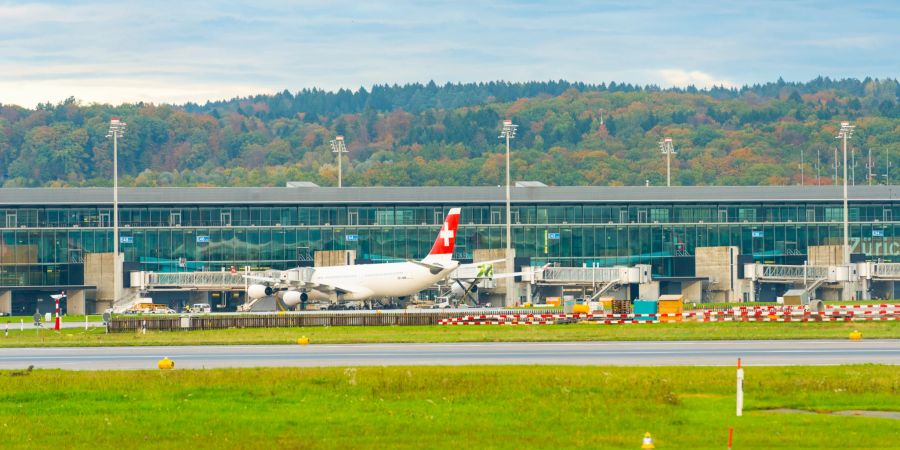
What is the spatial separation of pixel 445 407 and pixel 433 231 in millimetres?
101845

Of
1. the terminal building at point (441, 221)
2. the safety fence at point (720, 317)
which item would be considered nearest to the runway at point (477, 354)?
the safety fence at point (720, 317)

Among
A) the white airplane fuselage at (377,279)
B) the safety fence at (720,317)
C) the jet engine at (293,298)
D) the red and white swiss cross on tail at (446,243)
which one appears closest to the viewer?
the safety fence at (720,317)

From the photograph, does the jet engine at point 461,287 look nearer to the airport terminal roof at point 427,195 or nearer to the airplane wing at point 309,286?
the airplane wing at point 309,286

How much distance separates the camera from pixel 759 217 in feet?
460

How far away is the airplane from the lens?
359 feet

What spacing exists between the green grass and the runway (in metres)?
5.43

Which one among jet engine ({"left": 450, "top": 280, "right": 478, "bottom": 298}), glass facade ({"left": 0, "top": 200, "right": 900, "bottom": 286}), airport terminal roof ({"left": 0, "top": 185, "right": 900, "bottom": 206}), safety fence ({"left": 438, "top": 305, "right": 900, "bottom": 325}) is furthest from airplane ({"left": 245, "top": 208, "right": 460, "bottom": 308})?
safety fence ({"left": 438, "top": 305, "right": 900, "bottom": 325})

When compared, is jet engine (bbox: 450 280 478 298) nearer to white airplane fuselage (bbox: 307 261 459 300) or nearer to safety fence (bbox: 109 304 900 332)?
white airplane fuselage (bbox: 307 261 459 300)

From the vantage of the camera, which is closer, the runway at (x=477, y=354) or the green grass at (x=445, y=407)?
the green grass at (x=445, y=407)

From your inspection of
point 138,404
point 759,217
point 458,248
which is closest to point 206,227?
point 458,248

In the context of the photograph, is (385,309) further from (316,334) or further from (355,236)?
(316,334)

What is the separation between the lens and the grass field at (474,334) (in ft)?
218

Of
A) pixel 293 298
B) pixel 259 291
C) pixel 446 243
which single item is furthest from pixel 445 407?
pixel 259 291

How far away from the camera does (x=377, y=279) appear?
11131 centimetres
